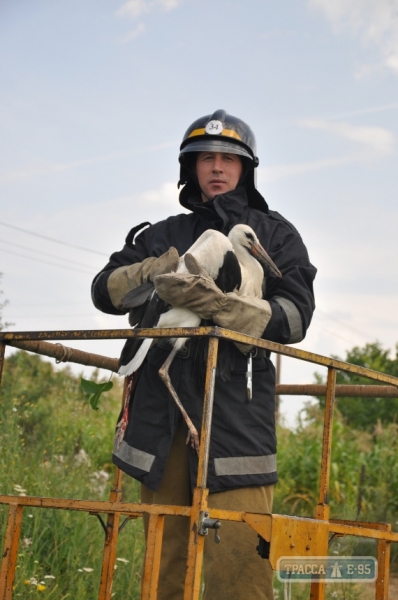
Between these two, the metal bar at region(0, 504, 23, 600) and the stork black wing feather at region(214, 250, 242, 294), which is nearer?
the metal bar at region(0, 504, 23, 600)

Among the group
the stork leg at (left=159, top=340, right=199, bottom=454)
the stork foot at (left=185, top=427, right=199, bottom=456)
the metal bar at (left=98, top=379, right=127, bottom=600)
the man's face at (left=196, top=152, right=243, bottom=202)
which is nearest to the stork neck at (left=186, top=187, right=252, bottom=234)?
the man's face at (left=196, top=152, right=243, bottom=202)

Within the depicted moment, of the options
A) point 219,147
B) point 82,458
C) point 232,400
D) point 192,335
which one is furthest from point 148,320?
point 82,458

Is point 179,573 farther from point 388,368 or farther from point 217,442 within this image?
point 388,368

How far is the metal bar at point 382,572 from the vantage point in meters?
3.45

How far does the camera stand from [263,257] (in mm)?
3854

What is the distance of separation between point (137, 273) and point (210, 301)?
1.85 feet

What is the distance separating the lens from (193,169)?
4543 millimetres

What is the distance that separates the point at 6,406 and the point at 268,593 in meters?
3.70

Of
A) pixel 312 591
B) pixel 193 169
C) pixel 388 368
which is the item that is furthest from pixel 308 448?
pixel 388 368

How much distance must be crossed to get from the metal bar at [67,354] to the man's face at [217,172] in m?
1.03

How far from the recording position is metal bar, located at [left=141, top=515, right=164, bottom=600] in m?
2.72

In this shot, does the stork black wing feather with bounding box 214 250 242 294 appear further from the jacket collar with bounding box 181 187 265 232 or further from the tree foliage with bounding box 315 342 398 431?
the tree foliage with bounding box 315 342 398 431

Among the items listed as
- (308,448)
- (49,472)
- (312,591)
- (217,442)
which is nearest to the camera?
(312,591)

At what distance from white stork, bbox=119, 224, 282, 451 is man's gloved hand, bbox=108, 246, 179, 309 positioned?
0.18 ft
